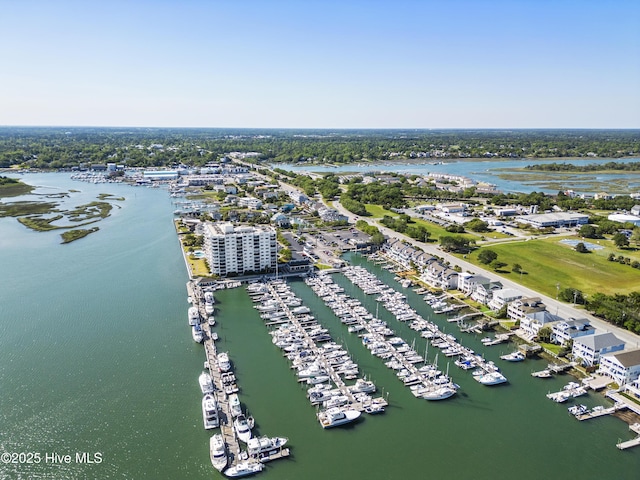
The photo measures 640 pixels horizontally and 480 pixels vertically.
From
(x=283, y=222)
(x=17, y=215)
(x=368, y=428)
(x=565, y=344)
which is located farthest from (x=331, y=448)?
(x=17, y=215)

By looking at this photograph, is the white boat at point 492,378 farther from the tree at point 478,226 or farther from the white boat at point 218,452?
the tree at point 478,226

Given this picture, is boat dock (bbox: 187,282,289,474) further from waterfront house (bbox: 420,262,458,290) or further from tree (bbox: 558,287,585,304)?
tree (bbox: 558,287,585,304)

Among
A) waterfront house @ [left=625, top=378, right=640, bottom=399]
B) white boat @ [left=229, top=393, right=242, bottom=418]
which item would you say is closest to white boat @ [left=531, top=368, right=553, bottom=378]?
waterfront house @ [left=625, top=378, right=640, bottom=399]

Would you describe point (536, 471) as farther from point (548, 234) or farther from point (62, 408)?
point (548, 234)

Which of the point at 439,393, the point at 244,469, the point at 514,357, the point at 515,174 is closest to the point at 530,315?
the point at 514,357

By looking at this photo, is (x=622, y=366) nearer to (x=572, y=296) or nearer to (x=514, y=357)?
(x=514, y=357)

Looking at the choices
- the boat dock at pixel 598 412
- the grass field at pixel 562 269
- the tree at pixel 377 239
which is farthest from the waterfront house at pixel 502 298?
the tree at pixel 377 239
